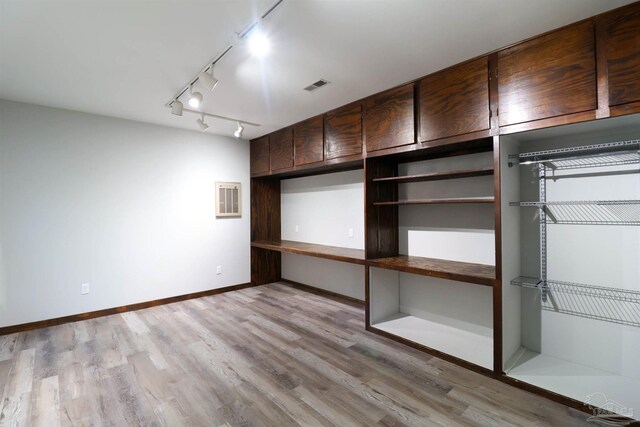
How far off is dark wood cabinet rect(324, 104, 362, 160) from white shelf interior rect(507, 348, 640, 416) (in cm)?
247

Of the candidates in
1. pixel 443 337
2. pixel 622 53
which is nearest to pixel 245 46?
pixel 622 53

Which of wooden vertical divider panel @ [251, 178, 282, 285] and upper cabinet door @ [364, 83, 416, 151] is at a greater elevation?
upper cabinet door @ [364, 83, 416, 151]

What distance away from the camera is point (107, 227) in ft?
12.6

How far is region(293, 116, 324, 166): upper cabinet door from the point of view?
3.81 metres

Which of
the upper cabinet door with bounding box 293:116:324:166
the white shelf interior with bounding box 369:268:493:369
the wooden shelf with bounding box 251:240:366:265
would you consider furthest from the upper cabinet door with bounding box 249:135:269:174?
the white shelf interior with bounding box 369:268:493:369

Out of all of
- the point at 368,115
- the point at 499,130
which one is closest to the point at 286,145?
the point at 368,115

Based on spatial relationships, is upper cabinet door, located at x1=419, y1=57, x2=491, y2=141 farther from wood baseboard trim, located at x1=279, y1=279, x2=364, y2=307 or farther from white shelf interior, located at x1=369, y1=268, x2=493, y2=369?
wood baseboard trim, located at x1=279, y1=279, x2=364, y2=307

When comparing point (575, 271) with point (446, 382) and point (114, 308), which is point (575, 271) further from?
point (114, 308)

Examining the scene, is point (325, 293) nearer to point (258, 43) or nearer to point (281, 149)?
point (281, 149)

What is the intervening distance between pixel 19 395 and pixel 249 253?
3231mm

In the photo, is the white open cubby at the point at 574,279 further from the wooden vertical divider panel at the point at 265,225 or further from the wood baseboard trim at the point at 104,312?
the wood baseboard trim at the point at 104,312

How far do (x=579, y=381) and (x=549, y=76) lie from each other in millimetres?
2216

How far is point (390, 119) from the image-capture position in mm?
2990

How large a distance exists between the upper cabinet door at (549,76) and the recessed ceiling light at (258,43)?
1.79 metres
